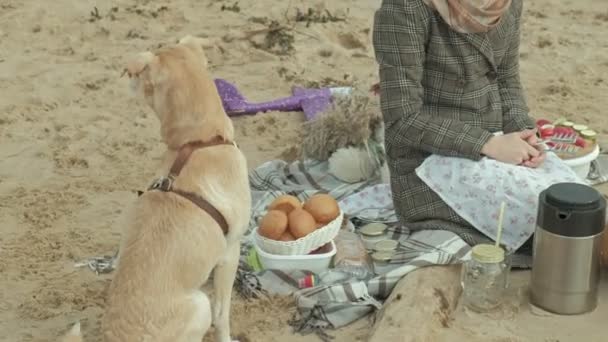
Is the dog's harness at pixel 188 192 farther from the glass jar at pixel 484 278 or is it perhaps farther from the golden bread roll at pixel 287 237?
the glass jar at pixel 484 278

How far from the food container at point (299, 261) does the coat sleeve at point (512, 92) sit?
3.30 ft

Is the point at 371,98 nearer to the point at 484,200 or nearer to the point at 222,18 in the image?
the point at 484,200

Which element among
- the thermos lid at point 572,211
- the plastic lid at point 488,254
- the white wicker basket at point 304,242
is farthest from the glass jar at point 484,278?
the white wicker basket at point 304,242

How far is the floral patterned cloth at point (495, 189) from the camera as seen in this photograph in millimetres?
3725

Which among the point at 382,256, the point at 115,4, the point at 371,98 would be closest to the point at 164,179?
the point at 382,256

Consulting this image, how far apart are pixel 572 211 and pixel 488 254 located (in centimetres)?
36

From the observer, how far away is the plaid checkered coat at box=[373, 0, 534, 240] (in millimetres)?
3732

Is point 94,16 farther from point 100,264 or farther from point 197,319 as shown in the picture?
point 197,319

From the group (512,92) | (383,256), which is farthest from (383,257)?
(512,92)

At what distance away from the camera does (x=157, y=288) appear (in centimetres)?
290

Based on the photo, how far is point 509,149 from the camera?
377cm

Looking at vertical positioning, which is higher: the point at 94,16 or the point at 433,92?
the point at 433,92

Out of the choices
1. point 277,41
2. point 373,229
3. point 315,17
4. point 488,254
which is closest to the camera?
point 488,254

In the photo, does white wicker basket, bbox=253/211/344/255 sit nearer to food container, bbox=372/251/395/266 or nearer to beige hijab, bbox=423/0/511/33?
food container, bbox=372/251/395/266
